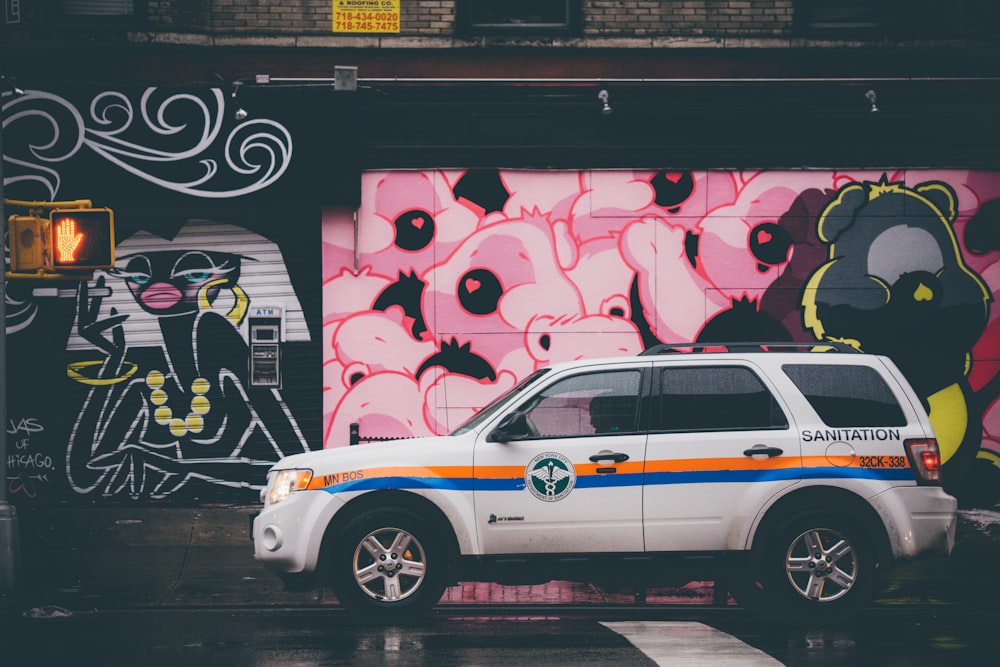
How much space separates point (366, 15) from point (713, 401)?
703cm

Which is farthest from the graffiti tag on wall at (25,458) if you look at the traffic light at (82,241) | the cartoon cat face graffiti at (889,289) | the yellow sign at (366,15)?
the cartoon cat face graffiti at (889,289)

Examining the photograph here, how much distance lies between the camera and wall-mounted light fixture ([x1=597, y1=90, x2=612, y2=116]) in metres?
12.7

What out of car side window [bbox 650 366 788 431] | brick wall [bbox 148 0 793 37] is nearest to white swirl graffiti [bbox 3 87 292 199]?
brick wall [bbox 148 0 793 37]

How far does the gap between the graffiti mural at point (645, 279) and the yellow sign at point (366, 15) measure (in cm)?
166

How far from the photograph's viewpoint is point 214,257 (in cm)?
1303

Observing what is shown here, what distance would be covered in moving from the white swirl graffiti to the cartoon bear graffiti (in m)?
A: 6.36

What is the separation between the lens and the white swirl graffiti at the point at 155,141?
12.6m

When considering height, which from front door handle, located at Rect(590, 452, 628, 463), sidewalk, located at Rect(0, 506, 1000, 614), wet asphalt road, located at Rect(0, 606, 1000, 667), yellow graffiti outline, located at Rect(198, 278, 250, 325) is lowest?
sidewalk, located at Rect(0, 506, 1000, 614)

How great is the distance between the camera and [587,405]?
26.8ft

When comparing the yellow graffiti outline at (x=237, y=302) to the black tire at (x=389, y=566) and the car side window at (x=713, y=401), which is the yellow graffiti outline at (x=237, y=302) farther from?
the car side window at (x=713, y=401)

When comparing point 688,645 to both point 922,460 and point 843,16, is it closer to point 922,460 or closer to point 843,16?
point 922,460

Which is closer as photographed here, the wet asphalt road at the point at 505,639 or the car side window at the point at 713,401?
the wet asphalt road at the point at 505,639

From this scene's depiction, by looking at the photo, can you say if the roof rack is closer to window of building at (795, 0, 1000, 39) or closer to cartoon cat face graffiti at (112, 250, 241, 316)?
window of building at (795, 0, 1000, 39)

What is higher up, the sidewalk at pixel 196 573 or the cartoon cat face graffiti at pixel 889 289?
the cartoon cat face graffiti at pixel 889 289
